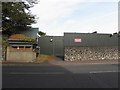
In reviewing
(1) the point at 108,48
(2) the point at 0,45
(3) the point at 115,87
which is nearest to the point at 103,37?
(1) the point at 108,48

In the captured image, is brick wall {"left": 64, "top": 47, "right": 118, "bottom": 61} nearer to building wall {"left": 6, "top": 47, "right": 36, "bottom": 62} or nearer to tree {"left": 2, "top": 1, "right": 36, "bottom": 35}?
building wall {"left": 6, "top": 47, "right": 36, "bottom": 62}

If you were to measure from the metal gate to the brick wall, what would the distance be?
10376 millimetres

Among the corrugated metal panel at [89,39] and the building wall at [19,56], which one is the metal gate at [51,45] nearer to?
→ the corrugated metal panel at [89,39]

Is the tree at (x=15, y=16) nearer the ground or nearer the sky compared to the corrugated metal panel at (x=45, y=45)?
nearer the sky

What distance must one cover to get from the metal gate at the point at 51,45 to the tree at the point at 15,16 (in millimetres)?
4005

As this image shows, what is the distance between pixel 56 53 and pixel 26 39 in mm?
9489

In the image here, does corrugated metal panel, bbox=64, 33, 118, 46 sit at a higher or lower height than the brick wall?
higher

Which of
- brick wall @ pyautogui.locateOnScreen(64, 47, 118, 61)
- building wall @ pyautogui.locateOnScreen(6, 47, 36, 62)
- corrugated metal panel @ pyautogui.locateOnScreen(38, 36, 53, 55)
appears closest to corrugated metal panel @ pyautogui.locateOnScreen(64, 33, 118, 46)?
brick wall @ pyautogui.locateOnScreen(64, 47, 118, 61)

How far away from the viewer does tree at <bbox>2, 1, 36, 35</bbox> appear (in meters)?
31.8

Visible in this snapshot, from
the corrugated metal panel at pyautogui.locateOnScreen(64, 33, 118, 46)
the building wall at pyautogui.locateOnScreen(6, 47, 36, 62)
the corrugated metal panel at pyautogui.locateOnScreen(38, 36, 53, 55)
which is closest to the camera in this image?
the building wall at pyautogui.locateOnScreen(6, 47, 36, 62)

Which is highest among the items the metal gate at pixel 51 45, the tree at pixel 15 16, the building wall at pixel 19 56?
the tree at pixel 15 16

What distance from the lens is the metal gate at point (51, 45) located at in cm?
3975

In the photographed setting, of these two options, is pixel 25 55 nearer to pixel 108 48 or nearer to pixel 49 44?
pixel 108 48

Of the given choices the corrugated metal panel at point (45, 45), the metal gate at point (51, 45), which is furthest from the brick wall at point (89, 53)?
the corrugated metal panel at point (45, 45)
